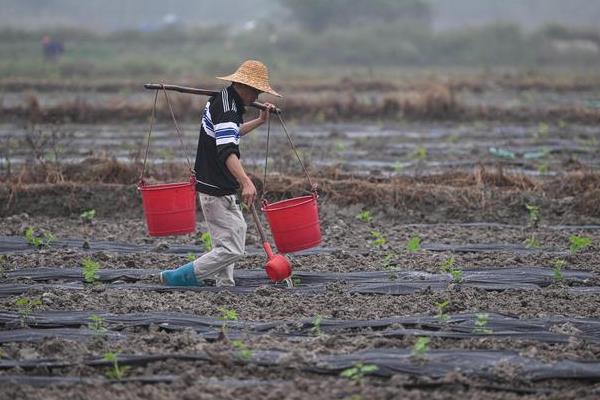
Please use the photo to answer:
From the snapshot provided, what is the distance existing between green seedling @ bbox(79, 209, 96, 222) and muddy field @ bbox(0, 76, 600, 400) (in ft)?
0.30

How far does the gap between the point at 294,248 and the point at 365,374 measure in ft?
5.12

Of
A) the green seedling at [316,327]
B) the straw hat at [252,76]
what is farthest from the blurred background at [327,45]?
the green seedling at [316,327]

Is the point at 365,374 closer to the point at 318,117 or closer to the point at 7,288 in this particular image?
the point at 7,288

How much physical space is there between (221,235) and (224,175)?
1.32 feet

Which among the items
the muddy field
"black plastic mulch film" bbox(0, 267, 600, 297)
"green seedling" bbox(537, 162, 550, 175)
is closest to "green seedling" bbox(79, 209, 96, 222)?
the muddy field

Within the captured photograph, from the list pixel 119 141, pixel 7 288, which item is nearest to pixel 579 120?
pixel 119 141

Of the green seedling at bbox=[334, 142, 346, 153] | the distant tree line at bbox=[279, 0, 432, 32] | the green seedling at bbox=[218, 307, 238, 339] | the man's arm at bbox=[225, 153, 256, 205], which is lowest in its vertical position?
the green seedling at bbox=[218, 307, 238, 339]

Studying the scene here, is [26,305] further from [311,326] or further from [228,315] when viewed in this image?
[311,326]

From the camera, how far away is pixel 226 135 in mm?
5738

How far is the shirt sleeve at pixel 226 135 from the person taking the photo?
18.8 feet

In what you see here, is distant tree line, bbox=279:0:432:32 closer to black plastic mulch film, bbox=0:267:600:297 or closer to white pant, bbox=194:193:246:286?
black plastic mulch film, bbox=0:267:600:297

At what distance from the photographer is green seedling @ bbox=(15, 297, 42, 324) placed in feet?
17.6

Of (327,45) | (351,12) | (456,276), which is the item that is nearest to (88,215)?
(456,276)

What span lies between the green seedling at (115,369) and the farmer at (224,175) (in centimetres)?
153
